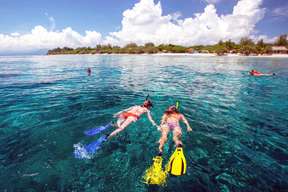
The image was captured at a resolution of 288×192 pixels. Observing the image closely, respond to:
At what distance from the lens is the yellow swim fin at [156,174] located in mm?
5195

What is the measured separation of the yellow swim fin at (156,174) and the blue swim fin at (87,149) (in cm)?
211

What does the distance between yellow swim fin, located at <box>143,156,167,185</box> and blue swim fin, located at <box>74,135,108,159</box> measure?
211 cm

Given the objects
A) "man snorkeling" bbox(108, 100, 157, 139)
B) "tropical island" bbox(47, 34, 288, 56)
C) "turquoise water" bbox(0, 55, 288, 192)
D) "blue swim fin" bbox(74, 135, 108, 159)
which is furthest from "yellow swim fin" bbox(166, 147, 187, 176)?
"tropical island" bbox(47, 34, 288, 56)

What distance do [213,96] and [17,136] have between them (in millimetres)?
13204

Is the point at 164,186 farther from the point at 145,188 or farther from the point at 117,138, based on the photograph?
the point at 117,138

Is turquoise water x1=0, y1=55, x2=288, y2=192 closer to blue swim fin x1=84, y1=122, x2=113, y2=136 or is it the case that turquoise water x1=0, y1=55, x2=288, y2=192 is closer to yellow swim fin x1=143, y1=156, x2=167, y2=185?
yellow swim fin x1=143, y1=156, x2=167, y2=185

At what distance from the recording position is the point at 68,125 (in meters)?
8.81

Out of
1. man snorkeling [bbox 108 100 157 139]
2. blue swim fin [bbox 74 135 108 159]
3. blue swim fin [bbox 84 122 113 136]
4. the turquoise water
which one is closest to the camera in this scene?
the turquoise water

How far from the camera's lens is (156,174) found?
5.47 meters

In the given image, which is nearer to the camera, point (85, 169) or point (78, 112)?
point (85, 169)

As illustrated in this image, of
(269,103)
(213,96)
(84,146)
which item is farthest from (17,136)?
(269,103)

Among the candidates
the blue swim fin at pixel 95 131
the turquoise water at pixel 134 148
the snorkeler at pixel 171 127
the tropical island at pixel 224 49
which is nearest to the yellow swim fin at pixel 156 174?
the turquoise water at pixel 134 148

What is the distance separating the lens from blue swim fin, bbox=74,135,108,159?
6.42 m

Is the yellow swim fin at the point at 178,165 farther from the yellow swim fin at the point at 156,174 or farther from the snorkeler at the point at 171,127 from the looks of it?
the snorkeler at the point at 171,127
